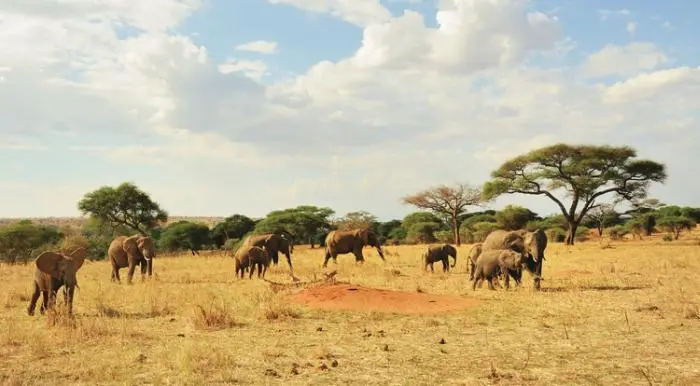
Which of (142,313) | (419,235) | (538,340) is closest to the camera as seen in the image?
(538,340)

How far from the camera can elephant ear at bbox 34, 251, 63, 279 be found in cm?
1273

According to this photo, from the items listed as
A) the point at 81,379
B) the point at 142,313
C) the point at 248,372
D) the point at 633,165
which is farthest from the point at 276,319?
the point at 633,165

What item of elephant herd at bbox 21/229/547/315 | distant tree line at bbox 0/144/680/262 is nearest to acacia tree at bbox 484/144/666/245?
distant tree line at bbox 0/144/680/262

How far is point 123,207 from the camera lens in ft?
167

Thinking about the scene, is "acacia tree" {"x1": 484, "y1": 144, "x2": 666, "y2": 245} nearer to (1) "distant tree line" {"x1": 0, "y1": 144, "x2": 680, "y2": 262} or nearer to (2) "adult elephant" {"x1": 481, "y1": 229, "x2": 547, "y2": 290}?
(1) "distant tree line" {"x1": 0, "y1": 144, "x2": 680, "y2": 262}

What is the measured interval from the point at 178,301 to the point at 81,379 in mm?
7030

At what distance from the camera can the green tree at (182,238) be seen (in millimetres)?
56812

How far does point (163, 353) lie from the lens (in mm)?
9023

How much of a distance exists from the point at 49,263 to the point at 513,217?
2077 inches

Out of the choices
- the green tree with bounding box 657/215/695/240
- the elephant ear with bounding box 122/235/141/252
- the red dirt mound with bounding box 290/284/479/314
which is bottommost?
the red dirt mound with bounding box 290/284/479/314

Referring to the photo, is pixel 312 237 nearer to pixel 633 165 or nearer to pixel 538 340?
pixel 633 165

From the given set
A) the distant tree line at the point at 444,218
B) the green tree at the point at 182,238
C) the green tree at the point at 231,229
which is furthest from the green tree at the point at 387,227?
the green tree at the point at 182,238

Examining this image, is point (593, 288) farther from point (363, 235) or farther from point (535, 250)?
point (363, 235)

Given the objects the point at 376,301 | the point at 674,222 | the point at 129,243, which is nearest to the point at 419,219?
the point at 674,222
